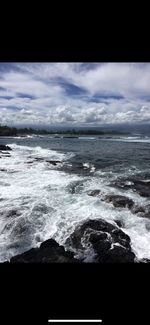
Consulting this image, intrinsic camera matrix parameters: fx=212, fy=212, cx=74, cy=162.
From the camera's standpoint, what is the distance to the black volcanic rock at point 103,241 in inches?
123

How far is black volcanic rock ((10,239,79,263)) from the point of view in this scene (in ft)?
10.1

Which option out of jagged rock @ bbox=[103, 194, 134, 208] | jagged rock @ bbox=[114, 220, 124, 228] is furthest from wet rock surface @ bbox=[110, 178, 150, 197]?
jagged rock @ bbox=[114, 220, 124, 228]

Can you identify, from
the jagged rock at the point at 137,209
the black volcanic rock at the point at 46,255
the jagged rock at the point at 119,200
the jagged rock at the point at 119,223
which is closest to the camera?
the black volcanic rock at the point at 46,255

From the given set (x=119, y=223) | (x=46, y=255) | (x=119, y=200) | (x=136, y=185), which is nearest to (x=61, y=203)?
(x=119, y=200)

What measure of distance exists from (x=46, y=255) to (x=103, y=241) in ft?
3.03

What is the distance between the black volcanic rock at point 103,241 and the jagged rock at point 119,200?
4.33ft

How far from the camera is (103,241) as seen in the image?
3.40 m

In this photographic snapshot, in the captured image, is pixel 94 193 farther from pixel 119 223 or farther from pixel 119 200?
pixel 119 223

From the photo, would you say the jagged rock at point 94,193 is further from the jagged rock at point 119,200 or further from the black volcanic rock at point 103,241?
the black volcanic rock at point 103,241

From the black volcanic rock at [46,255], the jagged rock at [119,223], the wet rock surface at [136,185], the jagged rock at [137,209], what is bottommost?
the black volcanic rock at [46,255]

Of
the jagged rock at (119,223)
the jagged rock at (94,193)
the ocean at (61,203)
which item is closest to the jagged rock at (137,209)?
the ocean at (61,203)

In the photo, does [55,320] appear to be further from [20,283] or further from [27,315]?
[20,283]
